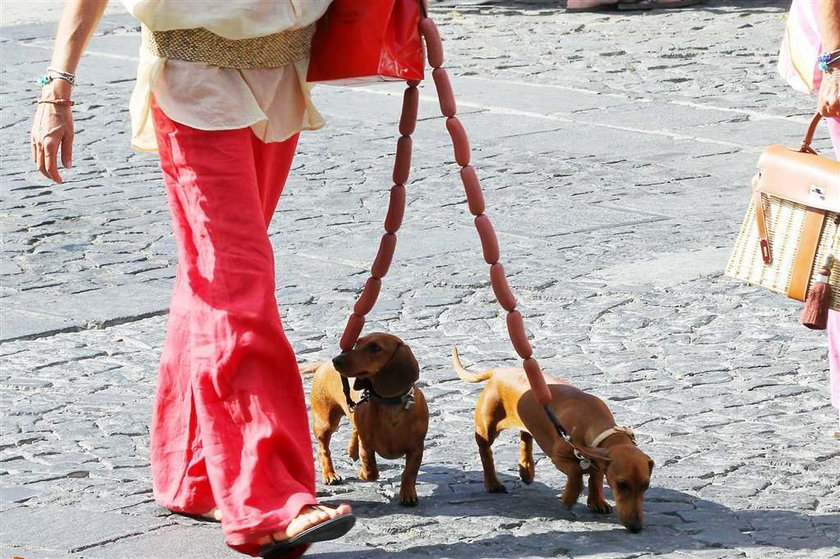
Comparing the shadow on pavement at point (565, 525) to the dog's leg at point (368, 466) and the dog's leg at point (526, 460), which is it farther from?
the dog's leg at point (368, 466)

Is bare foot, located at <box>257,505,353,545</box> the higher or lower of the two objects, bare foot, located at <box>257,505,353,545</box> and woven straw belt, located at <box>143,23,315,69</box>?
the lower

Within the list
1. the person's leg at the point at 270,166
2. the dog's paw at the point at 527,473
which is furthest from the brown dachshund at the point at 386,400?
the person's leg at the point at 270,166

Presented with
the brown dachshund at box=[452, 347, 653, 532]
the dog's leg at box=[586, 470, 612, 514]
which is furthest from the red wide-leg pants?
the dog's leg at box=[586, 470, 612, 514]

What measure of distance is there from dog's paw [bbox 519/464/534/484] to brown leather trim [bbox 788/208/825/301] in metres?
0.89

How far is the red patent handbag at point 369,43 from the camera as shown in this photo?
376cm

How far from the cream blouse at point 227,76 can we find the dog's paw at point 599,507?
1300 millimetres

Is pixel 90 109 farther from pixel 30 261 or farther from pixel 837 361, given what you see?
pixel 837 361

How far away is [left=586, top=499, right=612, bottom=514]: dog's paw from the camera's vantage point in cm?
414

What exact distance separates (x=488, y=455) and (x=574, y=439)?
0.41m

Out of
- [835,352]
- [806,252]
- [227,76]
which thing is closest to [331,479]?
[227,76]

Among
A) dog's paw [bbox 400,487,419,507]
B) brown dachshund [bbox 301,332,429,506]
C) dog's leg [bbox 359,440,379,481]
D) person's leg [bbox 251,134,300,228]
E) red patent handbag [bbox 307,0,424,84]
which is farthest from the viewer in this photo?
dog's leg [bbox 359,440,379,481]

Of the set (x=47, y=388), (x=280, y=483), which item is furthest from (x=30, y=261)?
(x=280, y=483)

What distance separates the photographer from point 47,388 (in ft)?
17.9

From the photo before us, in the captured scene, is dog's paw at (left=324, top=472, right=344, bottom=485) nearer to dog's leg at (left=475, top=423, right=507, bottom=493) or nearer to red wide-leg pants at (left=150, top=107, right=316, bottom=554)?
dog's leg at (left=475, top=423, right=507, bottom=493)
